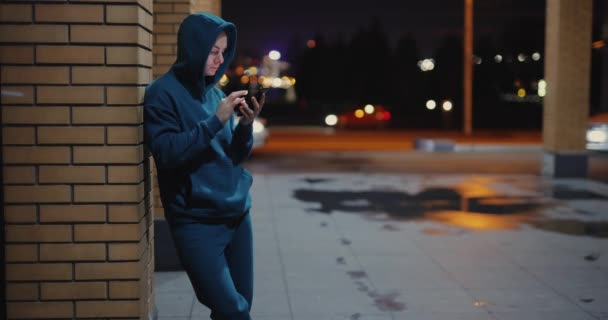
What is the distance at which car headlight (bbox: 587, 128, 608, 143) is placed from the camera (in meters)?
18.5

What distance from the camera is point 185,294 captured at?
19.9 feet

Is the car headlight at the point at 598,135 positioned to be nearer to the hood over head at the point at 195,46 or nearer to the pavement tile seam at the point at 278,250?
the pavement tile seam at the point at 278,250

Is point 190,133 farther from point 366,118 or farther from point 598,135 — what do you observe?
point 366,118

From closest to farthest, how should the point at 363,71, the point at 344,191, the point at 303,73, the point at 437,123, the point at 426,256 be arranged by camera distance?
the point at 426,256
the point at 344,191
the point at 437,123
the point at 363,71
the point at 303,73

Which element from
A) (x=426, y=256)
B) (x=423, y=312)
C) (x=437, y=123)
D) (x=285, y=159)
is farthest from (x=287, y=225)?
(x=437, y=123)

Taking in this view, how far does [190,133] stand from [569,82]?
490 inches

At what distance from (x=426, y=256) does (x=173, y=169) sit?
4.47m

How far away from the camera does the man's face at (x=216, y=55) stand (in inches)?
140

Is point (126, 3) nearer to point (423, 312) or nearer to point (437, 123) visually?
point (423, 312)

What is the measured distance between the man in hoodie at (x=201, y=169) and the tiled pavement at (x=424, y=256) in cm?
198

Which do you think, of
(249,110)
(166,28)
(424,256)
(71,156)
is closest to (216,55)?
(249,110)

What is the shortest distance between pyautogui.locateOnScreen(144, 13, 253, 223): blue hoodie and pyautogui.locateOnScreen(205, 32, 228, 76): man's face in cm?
5

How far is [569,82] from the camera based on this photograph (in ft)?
47.1

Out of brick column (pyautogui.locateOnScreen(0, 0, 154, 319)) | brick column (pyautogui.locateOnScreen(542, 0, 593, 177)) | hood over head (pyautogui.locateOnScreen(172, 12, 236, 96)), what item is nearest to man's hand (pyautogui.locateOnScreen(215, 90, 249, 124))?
hood over head (pyautogui.locateOnScreen(172, 12, 236, 96))
